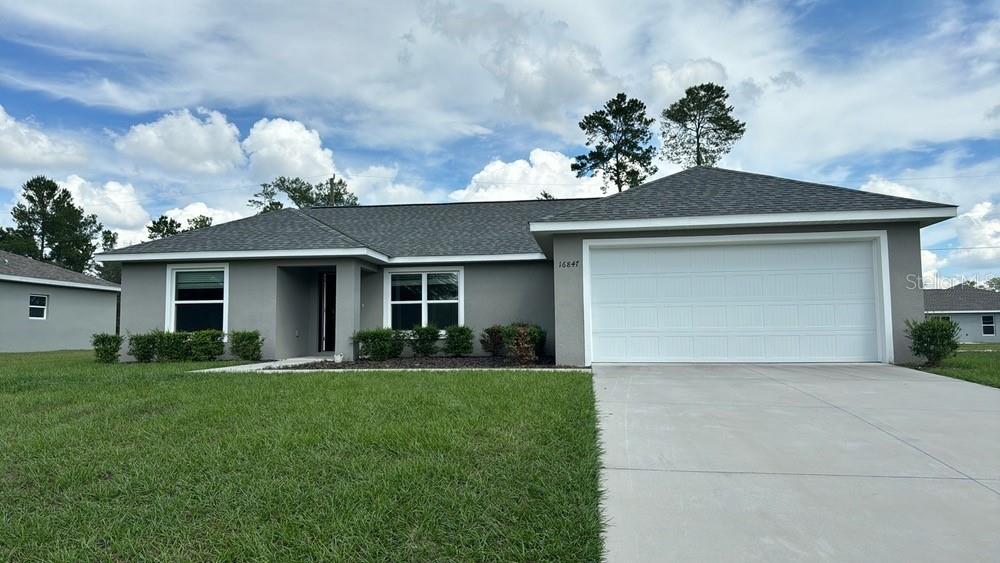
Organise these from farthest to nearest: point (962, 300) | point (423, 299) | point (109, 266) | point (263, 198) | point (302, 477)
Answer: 1. point (109, 266)
2. point (263, 198)
3. point (962, 300)
4. point (423, 299)
5. point (302, 477)

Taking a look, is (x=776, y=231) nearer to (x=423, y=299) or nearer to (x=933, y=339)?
(x=933, y=339)

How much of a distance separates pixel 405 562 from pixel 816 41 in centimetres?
1425

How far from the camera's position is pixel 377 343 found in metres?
11.8

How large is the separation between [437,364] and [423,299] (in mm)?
2900

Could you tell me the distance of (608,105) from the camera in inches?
1111

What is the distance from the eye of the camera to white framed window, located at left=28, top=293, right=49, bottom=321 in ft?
62.6

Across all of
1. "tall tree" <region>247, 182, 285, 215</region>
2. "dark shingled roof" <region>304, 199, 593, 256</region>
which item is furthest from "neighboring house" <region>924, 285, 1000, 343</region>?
"tall tree" <region>247, 182, 285, 215</region>

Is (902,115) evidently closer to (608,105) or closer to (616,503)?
(616,503)

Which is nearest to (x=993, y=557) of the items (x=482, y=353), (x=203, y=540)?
(x=203, y=540)

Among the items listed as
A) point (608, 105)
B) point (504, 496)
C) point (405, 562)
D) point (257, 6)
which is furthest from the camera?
point (608, 105)

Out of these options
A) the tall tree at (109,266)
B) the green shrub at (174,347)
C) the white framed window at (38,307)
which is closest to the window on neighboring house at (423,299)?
the green shrub at (174,347)

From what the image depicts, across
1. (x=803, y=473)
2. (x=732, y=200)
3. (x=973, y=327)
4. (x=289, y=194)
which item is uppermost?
(x=289, y=194)

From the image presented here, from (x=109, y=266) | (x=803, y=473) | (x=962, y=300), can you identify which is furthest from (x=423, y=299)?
(x=109, y=266)

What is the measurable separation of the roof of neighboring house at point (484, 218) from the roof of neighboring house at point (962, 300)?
33762mm
